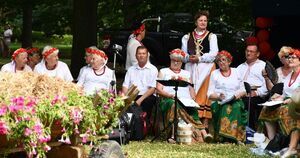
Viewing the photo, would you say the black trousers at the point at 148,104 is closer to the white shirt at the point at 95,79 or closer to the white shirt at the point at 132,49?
the white shirt at the point at 95,79

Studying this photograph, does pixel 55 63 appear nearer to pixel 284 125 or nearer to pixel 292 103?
pixel 284 125

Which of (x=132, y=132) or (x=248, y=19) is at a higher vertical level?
(x=248, y=19)

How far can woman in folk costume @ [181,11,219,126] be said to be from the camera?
35.0 ft

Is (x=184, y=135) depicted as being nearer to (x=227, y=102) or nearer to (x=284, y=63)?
(x=227, y=102)

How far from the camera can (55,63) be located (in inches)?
413

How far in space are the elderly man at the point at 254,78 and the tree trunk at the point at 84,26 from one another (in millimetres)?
6651

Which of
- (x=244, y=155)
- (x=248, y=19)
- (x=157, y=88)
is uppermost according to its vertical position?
(x=248, y=19)

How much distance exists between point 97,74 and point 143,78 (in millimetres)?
683

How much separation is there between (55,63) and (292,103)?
5.43m

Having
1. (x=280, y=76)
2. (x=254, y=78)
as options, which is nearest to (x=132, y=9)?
(x=254, y=78)

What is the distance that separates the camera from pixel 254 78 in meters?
10.4

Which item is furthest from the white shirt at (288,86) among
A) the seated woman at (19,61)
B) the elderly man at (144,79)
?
the seated woman at (19,61)

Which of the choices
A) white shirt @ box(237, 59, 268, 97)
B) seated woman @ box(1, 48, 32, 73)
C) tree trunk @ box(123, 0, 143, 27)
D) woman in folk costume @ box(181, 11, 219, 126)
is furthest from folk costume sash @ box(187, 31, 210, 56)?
tree trunk @ box(123, 0, 143, 27)

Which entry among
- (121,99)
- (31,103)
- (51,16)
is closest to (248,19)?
(121,99)
